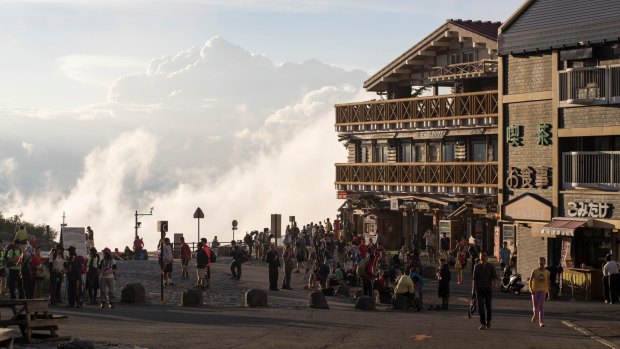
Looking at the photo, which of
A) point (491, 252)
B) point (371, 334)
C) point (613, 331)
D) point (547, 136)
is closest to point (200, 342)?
point (371, 334)

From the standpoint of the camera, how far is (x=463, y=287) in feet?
123

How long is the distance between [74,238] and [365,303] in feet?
35.1

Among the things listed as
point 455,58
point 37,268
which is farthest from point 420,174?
point 37,268

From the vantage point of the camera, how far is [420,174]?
52.4 metres

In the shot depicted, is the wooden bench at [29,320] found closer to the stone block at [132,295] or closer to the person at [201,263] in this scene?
the stone block at [132,295]

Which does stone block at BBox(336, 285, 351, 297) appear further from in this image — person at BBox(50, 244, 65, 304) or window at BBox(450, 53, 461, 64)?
window at BBox(450, 53, 461, 64)

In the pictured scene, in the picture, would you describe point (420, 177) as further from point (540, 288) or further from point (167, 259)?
point (540, 288)

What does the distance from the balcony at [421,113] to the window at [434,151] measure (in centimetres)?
108

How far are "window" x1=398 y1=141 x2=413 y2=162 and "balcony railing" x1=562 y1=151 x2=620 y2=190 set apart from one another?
19.3 metres

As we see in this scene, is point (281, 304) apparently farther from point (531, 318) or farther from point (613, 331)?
point (613, 331)

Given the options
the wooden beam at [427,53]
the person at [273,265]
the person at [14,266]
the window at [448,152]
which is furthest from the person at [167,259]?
the wooden beam at [427,53]

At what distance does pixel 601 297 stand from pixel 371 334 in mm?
12339

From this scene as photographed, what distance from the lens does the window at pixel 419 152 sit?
53.3 meters

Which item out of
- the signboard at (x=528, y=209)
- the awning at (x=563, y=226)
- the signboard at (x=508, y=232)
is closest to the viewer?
the awning at (x=563, y=226)
